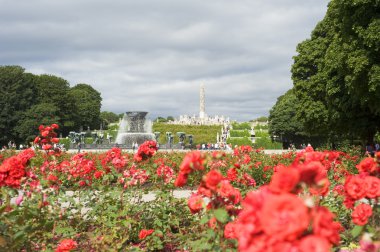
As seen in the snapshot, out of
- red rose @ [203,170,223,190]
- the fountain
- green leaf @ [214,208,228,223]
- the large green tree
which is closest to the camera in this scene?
red rose @ [203,170,223,190]

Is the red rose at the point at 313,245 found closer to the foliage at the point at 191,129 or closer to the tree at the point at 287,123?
the tree at the point at 287,123

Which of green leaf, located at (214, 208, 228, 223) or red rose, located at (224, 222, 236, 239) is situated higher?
green leaf, located at (214, 208, 228, 223)

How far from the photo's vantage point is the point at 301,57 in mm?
30719

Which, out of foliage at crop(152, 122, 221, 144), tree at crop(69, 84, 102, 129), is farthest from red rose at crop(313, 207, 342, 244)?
foliage at crop(152, 122, 221, 144)

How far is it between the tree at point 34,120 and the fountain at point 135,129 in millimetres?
18810

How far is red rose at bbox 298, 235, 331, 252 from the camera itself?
4.88 ft

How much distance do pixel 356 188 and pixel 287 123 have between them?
53385 millimetres

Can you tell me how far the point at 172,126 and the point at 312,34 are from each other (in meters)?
54.8

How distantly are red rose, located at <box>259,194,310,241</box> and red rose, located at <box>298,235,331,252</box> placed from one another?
0.04m

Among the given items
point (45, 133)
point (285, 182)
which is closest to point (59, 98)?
point (45, 133)

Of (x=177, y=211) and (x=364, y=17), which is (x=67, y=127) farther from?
(x=177, y=211)

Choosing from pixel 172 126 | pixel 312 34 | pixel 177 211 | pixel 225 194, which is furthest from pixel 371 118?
pixel 172 126

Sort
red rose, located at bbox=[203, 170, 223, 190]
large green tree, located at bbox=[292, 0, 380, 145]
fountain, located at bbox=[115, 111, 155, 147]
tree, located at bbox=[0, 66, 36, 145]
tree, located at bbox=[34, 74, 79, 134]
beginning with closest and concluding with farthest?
red rose, located at bbox=[203, 170, 223, 190], large green tree, located at bbox=[292, 0, 380, 145], fountain, located at bbox=[115, 111, 155, 147], tree, located at bbox=[0, 66, 36, 145], tree, located at bbox=[34, 74, 79, 134]

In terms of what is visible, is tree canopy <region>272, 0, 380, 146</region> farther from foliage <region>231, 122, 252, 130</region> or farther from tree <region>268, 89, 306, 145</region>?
foliage <region>231, 122, 252, 130</region>
